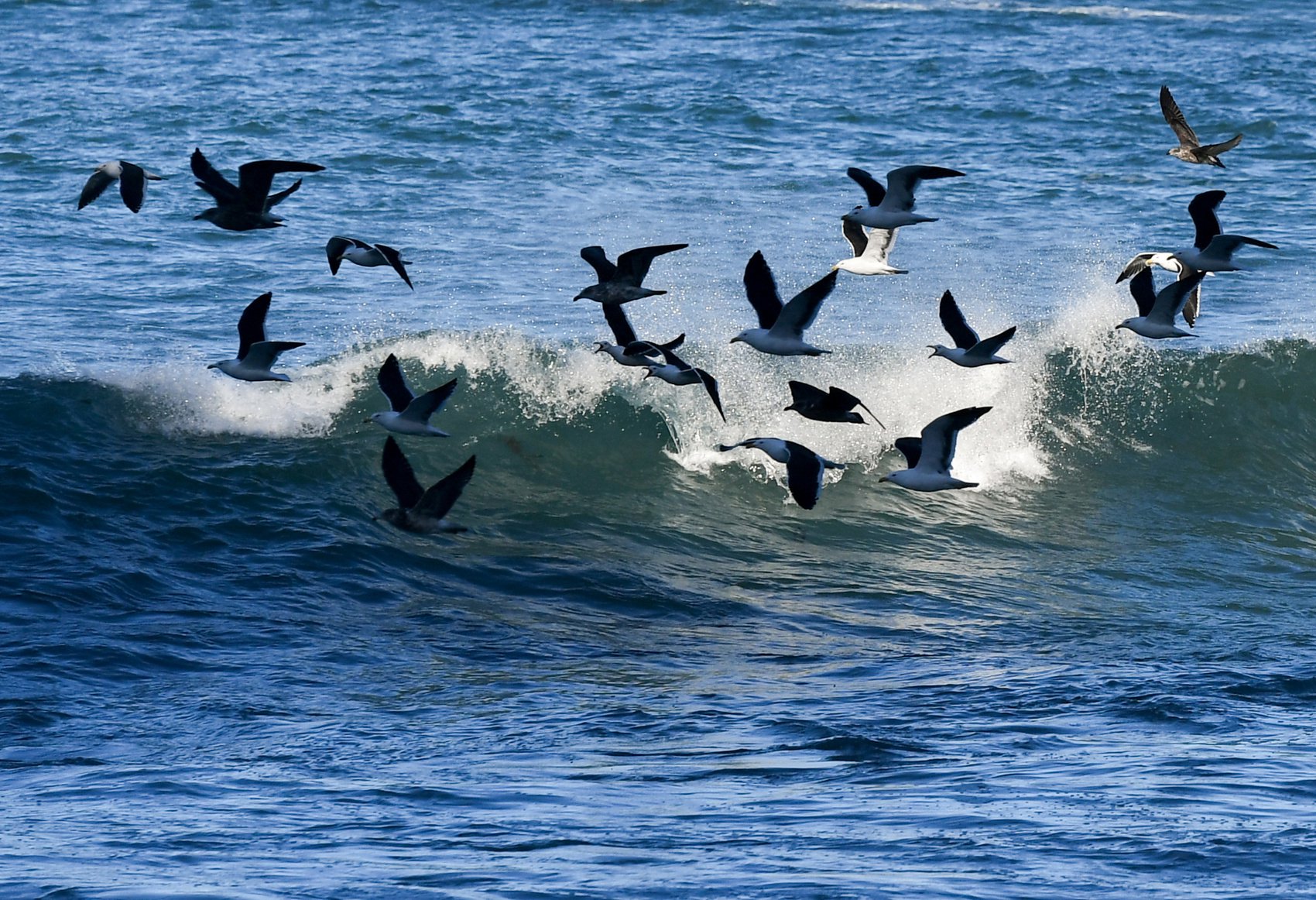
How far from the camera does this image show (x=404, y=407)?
1304 cm

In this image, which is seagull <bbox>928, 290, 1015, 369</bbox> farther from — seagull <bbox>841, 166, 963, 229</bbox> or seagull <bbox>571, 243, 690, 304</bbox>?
seagull <bbox>571, 243, 690, 304</bbox>

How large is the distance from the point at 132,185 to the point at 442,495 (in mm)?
3999

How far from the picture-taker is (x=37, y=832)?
29.7 feet

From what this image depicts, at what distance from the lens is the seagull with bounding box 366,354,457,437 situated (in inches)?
494

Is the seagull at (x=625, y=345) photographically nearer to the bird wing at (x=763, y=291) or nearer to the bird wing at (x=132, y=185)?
the bird wing at (x=763, y=291)

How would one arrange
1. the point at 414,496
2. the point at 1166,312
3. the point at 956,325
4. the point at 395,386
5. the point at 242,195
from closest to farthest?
the point at 414,496 < the point at 395,386 < the point at 956,325 < the point at 242,195 < the point at 1166,312

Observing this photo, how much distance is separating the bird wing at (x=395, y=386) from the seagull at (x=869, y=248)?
3.60 m

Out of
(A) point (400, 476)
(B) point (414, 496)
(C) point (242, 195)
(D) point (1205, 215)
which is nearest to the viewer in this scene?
(A) point (400, 476)

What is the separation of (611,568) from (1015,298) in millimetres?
9863

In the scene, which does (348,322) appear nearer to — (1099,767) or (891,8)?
(1099,767)

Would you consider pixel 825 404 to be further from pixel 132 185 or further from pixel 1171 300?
pixel 132 185

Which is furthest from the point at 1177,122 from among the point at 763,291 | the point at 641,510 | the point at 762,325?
the point at 641,510

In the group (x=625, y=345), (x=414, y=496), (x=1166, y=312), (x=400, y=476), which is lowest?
(x=414, y=496)

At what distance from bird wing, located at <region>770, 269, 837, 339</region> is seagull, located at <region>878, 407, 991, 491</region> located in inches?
42.1
